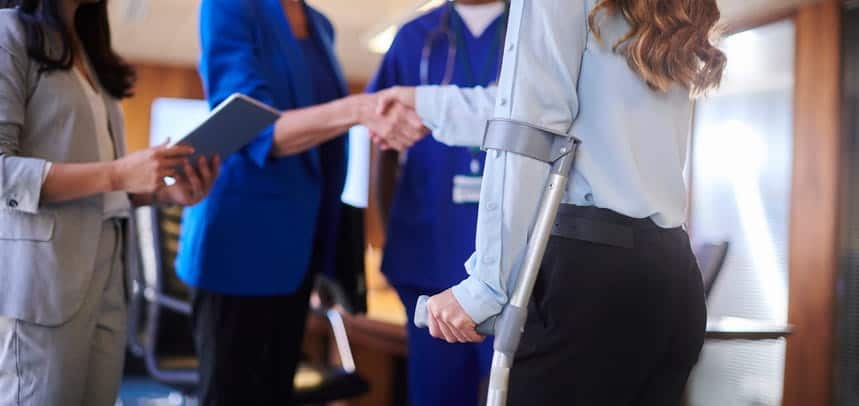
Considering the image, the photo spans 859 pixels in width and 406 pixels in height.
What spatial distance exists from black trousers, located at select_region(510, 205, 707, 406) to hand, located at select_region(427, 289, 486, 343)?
0.27ft

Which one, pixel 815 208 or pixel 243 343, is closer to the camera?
pixel 243 343

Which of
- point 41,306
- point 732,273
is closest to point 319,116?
point 41,306

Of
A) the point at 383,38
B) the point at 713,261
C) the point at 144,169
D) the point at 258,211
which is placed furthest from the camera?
the point at 383,38

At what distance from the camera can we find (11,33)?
1.46 m

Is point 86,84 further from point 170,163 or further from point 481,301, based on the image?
point 481,301

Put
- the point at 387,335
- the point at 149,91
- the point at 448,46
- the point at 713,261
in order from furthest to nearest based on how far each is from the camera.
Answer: the point at 149,91
the point at 387,335
the point at 713,261
the point at 448,46

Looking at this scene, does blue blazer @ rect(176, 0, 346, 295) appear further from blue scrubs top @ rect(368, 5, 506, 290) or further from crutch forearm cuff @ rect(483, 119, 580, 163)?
crutch forearm cuff @ rect(483, 119, 580, 163)

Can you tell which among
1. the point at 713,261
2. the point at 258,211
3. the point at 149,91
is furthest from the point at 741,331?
the point at 149,91

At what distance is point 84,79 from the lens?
1.63 meters

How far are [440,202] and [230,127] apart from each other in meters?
0.55

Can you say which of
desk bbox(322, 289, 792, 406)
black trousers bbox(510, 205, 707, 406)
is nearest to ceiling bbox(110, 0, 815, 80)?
desk bbox(322, 289, 792, 406)

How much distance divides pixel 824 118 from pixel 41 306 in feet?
13.9

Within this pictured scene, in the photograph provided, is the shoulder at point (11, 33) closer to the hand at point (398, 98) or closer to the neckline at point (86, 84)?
the neckline at point (86, 84)

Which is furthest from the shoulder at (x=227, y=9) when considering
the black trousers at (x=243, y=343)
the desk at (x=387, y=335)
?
the desk at (x=387, y=335)
